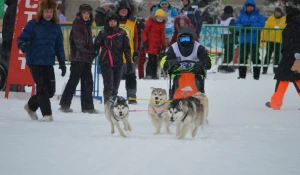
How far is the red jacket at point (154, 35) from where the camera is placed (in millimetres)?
18531

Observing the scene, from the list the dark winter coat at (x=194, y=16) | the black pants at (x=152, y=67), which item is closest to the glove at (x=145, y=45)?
the black pants at (x=152, y=67)

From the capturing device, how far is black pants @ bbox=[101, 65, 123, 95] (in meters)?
12.7

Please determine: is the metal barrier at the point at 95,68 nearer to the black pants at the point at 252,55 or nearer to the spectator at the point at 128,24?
the spectator at the point at 128,24

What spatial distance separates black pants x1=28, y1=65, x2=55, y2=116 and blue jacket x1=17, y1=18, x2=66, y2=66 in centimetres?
9

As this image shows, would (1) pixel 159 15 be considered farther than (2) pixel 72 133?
Yes

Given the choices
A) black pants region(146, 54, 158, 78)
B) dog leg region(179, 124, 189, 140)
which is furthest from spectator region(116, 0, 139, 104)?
black pants region(146, 54, 158, 78)

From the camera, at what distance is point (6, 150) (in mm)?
8375

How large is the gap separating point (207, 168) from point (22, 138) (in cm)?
263

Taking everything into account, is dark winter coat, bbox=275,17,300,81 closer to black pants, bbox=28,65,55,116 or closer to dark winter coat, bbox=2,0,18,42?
black pants, bbox=28,65,55,116

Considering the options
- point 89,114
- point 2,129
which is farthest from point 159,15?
point 2,129

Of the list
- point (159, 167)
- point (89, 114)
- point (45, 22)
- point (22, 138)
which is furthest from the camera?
point (89, 114)

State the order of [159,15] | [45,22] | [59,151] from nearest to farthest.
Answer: [59,151]
[45,22]
[159,15]

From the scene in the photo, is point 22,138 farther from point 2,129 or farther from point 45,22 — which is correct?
point 45,22

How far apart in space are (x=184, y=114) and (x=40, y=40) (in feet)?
8.40
